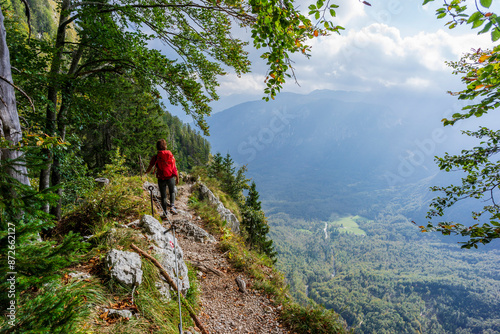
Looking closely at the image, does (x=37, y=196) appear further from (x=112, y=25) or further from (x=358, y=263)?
(x=358, y=263)

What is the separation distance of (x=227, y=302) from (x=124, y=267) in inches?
124

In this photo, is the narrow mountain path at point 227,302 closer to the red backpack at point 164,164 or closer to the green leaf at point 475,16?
the red backpack at point 164,164

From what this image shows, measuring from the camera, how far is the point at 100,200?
17.9ft

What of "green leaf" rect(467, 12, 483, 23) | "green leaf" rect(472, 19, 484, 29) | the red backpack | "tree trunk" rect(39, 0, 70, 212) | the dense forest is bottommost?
the dense forest

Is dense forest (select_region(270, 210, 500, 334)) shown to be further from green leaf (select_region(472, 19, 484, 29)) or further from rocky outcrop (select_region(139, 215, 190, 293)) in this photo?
green leaf (select_region(472, 19, 484, 29))

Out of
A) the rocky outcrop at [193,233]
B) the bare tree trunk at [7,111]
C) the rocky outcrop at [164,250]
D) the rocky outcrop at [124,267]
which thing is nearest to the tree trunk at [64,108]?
the rocky outcrop at [164,250]

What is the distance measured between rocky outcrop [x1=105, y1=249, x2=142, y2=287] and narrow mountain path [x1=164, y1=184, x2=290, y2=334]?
77.2 inches

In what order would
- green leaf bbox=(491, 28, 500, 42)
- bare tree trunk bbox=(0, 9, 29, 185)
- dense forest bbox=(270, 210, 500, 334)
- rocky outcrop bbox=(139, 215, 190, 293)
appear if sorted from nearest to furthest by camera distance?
1. green leaf bbox=(491, 28, 500, 42)
2. bare tree trunk bbox=(0, 9, 29, 185)
3. rocky outcrop bbox=(139, 215, 190, 293)
4. dense forest bbox=(270, 210, 500, 334)

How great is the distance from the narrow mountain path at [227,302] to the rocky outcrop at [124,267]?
1.96 m

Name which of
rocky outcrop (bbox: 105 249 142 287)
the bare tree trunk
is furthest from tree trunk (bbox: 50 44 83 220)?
the bare tree trunk

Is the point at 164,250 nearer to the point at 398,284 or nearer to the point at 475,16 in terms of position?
Result: the point at 475,16

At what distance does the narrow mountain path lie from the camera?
4797 mm

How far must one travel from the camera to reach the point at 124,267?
3.38m

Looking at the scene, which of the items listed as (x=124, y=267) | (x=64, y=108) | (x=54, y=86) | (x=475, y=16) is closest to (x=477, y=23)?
(x=475, y=16)
